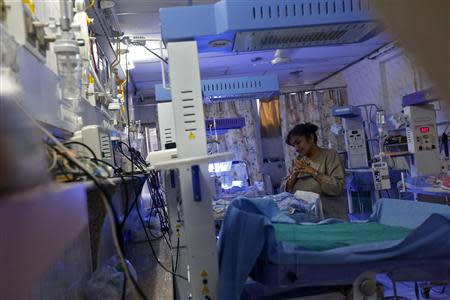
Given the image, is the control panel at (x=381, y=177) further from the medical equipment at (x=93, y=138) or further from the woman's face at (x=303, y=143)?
the medical equipment at (x=93, y=138)

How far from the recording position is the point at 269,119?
8.52 m

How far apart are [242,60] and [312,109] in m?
2.45

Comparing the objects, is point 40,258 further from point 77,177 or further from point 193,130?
point 193,130

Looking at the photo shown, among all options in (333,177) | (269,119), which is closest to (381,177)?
(333,177)

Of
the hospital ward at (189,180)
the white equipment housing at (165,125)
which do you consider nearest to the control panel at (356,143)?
→ the hospital ward at (189,180)

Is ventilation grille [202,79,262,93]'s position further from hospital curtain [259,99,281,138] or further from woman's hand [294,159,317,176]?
hospital curtain [259,99,281,138]

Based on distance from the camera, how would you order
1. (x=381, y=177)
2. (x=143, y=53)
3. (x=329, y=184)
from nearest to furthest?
(x=329, y=184) → (x=381, y=177) → (x=143, y=53)

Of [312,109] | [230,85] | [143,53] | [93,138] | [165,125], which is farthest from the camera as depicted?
[312,109]

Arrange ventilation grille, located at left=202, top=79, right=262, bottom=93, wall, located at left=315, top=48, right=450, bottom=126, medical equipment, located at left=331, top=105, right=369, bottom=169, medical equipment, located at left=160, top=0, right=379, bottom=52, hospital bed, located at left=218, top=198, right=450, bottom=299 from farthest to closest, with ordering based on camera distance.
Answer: wall, located at left=315, top=48, right=450, bottom=126 < medical equipment, located at left=331, top=105, right=369, bottom=169 < ventilation grille, located at left=202, top=79, right=262, bottom=93 < hospital bed, located at left=218, top=198, right=450, bottom=299 < medical equipment, located at left=160, top=0, right=379, bottom=52

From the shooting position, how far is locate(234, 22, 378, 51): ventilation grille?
1.43 meters

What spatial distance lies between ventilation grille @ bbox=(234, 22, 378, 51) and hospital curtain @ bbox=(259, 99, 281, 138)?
684 cm

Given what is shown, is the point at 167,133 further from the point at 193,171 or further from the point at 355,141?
the point at 355,141

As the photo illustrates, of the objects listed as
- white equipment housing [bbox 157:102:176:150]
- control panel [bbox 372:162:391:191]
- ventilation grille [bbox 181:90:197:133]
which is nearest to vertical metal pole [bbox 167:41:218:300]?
ventilation grille [bbox 181:90:197:133]

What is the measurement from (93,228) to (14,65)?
115 centimetres
